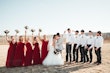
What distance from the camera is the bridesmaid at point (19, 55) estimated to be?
13805 millimetres

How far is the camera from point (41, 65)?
1413 cm

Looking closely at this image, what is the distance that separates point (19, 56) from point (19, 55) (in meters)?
0.06

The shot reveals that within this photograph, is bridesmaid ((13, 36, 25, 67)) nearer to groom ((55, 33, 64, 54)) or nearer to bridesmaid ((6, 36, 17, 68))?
bridesmaid ((6, 36, 17, 68))

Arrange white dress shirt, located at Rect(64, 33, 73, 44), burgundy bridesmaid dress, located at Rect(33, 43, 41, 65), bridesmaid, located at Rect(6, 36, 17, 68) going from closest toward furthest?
bridesmaid, located at Rect(6, 36, 17, 68), burgundy bridesmaid dress, located at Rect(33, 43, 41, 65), white dress shirt, located at Rect(64, 33, 73, 44)

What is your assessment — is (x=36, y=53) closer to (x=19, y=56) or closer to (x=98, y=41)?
(x=19, y=56)

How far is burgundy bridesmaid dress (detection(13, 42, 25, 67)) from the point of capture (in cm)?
1380

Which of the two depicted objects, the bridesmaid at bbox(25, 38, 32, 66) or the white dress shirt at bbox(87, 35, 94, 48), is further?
the white dress shirt at bbox(87, 35, 94, 48)

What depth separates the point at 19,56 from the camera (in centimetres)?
1388

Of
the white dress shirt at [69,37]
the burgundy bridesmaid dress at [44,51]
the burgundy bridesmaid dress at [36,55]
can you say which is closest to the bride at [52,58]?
the burgundy bridesmaid dress at [44,51]

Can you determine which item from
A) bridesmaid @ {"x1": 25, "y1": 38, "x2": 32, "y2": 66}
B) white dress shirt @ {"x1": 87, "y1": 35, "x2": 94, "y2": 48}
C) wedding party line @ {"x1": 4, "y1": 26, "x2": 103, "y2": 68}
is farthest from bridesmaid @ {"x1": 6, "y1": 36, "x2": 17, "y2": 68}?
white dress shirt @ {"x1": 87, "y1": 35, "x2": 94, "y2": 48}

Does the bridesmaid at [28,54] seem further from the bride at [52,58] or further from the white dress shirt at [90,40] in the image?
the white dress shirt at [90,40]

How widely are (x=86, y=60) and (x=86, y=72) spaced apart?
177 inches

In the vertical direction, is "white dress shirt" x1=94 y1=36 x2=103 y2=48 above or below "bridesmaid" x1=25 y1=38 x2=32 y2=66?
above

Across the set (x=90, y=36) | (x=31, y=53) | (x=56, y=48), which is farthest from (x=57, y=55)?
(x=90, y=36)
